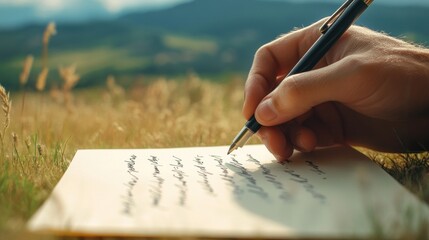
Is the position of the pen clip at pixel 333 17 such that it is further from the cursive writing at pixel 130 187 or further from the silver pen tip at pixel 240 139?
the cursive writing at pixel 130 187

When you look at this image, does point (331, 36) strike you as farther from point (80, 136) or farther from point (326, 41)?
point (80, 136)

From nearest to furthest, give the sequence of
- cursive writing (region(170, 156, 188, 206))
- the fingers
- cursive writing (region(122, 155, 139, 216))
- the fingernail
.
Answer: cursive writing (region(122, 155, 139, 216)) → cursive writing (region(170, 156, 188, 206)) → the fingernail → the fingers

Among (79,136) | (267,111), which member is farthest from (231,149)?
(79,136)

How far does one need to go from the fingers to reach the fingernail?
0.31m

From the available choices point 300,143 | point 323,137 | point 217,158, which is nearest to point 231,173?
point 217,158

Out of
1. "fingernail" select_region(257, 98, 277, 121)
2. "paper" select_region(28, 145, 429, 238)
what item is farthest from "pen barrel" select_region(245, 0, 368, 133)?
"paper" select_region(28, 145, 429, 238)

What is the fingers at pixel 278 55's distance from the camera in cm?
225

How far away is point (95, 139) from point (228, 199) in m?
1.31

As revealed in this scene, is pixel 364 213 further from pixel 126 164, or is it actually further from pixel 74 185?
pixel 126 164

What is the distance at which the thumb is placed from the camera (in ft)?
5.56

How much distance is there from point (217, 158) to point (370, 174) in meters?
0.59

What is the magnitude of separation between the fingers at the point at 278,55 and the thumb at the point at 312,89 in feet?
1.33

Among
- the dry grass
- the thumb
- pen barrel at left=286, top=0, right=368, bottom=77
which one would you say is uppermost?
pen barrel at left=286, top=0, right=368, bottom=77

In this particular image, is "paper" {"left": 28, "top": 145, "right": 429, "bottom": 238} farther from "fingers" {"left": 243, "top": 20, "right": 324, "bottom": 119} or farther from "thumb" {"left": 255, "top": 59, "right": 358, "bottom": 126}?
"fingers" {"left": 243, "top": 20, "right": 324, "bottom": 119}
